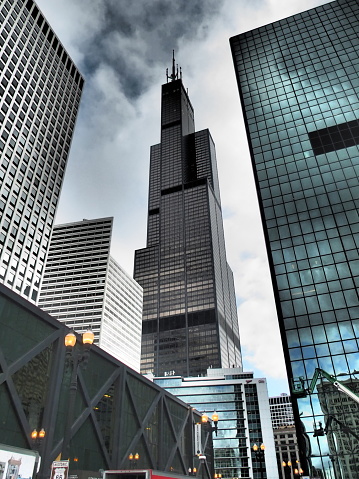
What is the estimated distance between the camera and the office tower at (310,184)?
49188 mm

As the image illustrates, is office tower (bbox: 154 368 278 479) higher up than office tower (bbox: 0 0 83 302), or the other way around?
office tower (bbox: 0 0 83 302)

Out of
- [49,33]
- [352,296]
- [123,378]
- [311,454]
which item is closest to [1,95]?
[49,33]

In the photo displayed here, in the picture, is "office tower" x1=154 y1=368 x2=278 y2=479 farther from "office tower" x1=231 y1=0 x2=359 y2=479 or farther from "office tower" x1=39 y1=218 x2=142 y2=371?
"office tower" x1=231 y1=0 x2=359 y2=479

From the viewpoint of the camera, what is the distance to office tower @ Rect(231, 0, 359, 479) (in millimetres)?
49188

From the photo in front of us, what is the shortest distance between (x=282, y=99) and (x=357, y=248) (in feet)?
115

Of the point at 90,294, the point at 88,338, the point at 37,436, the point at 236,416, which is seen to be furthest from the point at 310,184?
the point at 90,294

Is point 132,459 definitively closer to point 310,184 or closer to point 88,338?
point 88,338

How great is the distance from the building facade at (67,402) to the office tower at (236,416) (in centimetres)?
9364

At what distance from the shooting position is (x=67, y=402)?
3148 cm

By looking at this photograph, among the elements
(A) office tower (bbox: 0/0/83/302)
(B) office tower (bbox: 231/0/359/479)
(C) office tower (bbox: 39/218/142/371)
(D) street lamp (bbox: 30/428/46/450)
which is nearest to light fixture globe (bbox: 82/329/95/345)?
(D) street lamp (bbox: 30/428/46/450)

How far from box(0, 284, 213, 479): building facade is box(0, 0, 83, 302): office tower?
5244 centimetres

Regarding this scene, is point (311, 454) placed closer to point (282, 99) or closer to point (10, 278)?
point (282, 99)

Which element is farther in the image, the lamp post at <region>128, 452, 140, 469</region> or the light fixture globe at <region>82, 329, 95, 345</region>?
the lamp post at <region>128, 452, 140, 469</region>

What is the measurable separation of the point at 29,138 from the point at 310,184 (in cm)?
7083
